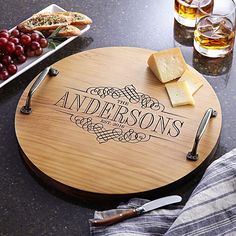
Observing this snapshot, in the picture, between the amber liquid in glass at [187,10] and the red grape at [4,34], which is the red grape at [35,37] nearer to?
the red grape at [4,34]

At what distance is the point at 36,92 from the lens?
54.3 inches

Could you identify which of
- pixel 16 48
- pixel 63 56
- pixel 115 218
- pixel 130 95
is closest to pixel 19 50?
pixel 16 48

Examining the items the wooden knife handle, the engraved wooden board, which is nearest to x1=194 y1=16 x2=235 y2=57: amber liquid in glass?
the engraved wooden board

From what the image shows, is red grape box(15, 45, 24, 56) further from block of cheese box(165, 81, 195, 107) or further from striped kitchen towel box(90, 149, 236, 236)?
striped kitchen towel box(90, 149, 236, 236)

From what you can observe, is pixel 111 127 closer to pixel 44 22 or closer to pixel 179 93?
pixel 179 93

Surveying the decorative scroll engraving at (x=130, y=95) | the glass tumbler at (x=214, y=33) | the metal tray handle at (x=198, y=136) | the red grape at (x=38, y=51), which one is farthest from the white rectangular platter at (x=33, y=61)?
the metal tray handle at (x=198, y=136)

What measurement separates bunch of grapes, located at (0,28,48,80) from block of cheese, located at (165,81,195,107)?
308 mm

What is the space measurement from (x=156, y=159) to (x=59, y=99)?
0.85 ft

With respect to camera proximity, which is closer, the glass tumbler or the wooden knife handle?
the wooden knife handle

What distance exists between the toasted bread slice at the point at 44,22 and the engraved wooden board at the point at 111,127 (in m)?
0.11

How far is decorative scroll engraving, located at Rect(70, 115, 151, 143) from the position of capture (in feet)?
4.17

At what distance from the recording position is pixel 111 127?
1.30 metres

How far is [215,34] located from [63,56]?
0.35 metres

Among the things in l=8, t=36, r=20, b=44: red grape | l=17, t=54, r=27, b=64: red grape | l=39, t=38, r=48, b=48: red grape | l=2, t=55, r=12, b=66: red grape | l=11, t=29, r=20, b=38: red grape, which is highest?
l=8, t=36, r=20, b=44: red grape
